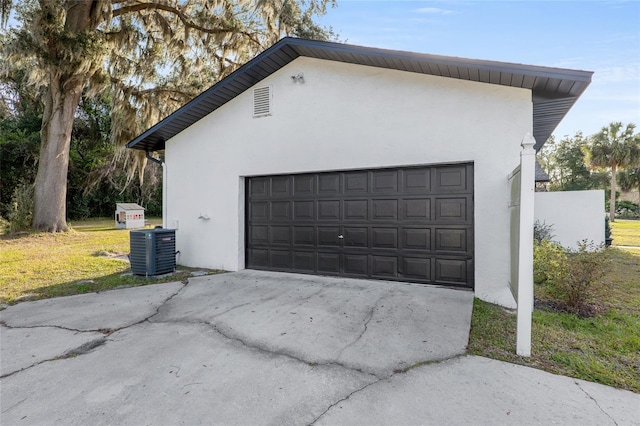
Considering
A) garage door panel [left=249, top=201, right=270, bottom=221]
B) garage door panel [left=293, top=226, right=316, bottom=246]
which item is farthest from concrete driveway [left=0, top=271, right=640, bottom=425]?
garage door panel [left=249, top=201, right=270, bottom=221]

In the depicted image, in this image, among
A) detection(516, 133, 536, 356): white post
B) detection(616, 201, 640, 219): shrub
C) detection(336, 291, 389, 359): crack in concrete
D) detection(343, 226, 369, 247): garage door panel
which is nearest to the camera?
detection(516, 133, 536, 356): white post

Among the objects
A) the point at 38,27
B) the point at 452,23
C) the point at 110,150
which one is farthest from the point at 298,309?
the point at 110,150

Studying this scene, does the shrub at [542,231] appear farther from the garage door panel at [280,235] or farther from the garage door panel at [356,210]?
the garage door panel at [280,235]

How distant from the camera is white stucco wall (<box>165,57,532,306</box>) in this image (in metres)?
5.05

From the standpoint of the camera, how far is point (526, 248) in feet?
10.7

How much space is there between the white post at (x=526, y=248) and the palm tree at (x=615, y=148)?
31.5 meters

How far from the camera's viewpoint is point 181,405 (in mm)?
2432

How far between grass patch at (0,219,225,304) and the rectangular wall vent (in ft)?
12.5

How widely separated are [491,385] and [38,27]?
1360 cm

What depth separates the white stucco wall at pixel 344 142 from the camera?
5047 mm

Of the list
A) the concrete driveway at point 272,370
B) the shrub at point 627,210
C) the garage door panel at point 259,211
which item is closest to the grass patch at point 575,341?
the concrete driveway at point 272,370

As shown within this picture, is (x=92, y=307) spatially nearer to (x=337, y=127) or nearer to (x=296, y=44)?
(x=337, y=127)

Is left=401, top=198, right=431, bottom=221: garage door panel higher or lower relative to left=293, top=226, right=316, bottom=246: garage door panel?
higher

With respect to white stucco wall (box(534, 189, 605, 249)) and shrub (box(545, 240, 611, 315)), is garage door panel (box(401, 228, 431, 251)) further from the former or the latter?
white stucco wall (box(534, 189, 605, 249))
